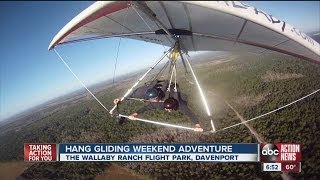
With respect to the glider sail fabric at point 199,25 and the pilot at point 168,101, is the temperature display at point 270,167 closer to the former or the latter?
the pilot at point 168,101

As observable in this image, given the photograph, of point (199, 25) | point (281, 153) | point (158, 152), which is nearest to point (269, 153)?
point (281, 153)

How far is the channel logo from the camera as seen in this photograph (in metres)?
6.67

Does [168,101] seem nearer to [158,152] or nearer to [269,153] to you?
[158,152]

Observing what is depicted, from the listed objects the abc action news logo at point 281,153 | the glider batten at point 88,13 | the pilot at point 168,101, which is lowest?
the abc action news logo at point 281,153

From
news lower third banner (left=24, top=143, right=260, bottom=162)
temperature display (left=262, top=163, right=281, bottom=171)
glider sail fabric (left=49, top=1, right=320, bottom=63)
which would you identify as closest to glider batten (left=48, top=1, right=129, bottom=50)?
glider sail fabric (left=49, top=1, right=320, bottom=63)

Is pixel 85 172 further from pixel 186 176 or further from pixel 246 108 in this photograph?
pixel 246 108

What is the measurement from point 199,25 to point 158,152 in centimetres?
297

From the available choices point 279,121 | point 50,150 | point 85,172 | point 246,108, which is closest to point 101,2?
point 50,150

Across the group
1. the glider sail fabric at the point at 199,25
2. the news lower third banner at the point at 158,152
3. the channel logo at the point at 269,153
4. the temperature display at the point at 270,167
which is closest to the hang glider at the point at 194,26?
the glider sail fabric at the point at 199,25

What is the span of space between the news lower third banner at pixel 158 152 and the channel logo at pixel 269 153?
0.14m

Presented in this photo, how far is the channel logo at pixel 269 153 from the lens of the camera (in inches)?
263

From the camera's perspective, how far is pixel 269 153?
22.0ft

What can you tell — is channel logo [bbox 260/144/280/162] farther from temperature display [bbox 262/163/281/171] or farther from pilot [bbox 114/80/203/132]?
pilot [bbox 114/80/203/132]

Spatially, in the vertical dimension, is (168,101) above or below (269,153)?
above
